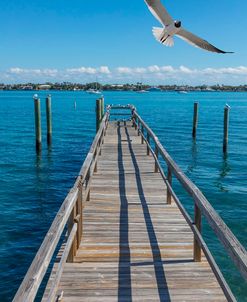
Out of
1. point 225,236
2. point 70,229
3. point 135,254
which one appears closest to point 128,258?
point 135,254

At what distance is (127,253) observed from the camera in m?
5.54

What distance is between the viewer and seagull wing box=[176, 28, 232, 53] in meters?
7.44

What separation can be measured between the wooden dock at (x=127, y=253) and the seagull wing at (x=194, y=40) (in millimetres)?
2593

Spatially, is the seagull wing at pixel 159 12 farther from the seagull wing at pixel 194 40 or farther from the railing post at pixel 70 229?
the railing post at pixel 70 229

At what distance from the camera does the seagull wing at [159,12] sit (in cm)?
667

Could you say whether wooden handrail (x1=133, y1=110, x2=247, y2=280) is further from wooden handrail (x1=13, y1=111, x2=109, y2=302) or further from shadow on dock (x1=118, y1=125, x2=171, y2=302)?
wooden handrail (x1=13, y1=111, x2=109, y2=302)

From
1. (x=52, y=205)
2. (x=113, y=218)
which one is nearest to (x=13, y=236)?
(x=52, y=205)

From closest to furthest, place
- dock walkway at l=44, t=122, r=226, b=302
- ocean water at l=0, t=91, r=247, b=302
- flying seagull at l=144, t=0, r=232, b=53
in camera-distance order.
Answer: dock walkway at l=44, t=122, r=226, b=302, flying seagull at l=144, t=0, r=232, b=53, ocean water at l=0, t=91, r=247, b=302

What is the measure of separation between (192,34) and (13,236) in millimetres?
6546

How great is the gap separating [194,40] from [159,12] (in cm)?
96

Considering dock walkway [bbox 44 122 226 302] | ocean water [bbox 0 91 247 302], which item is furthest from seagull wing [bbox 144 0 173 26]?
ocean water [bbox 0 91 247 302]

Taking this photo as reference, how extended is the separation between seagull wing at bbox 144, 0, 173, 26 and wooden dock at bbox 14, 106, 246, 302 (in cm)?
281

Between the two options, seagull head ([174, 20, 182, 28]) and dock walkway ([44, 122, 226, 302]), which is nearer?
dock walkway ([44, 122, 226, 302])

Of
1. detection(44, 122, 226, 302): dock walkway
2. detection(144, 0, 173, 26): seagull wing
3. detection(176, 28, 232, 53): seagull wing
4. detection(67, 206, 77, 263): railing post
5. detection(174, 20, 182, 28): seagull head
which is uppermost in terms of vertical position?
detection(144, 0, 173, 26): seagull wing
